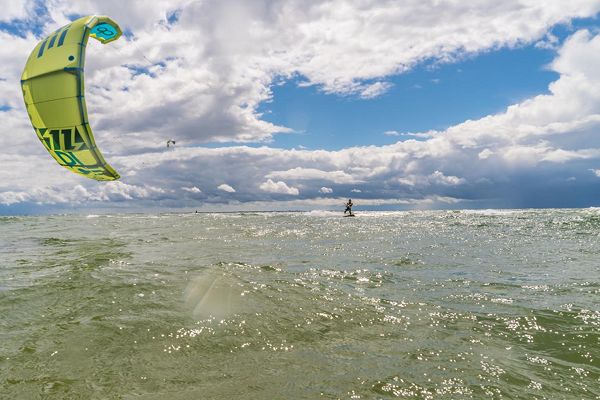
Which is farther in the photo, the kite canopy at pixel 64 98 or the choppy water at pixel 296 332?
the kite canopy at pixel 64 98

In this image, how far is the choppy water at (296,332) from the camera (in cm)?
438

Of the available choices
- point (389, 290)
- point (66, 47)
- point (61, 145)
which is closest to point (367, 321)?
point (389, 290)

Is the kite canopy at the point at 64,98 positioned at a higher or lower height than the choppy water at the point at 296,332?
higher

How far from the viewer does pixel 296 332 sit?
6195mm

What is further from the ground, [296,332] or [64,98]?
[64,98]

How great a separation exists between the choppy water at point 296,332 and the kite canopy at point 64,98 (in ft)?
11.8

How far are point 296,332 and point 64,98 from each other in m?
10.9

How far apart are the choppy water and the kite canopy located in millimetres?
3601

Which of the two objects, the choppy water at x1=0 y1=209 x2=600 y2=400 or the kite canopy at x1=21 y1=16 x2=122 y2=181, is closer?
the choppy water at x1=0 y1=209 x2=600 y2=400

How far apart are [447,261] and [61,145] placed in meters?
13.8

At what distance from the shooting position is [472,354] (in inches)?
209

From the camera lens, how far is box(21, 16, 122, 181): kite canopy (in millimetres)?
12062

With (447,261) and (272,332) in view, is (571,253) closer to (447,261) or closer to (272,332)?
(447,261)

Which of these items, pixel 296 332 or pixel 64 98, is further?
pixel 64 98
